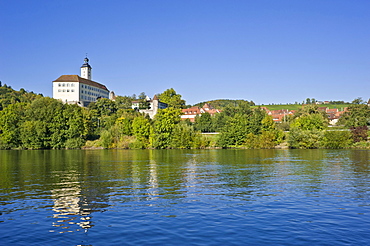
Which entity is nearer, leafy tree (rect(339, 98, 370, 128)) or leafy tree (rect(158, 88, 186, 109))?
leafy tree (rect(339, 98, 370, 128))

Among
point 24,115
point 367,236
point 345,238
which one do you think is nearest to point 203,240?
point 345,238

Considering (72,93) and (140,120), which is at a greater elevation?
(72,93)

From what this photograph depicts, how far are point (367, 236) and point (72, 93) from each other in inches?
6486

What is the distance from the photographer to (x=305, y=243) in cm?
1338

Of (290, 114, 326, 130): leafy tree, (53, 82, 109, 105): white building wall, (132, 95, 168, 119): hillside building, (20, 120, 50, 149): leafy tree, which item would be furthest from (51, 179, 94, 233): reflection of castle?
(53, 82, 109, 105): white building wall

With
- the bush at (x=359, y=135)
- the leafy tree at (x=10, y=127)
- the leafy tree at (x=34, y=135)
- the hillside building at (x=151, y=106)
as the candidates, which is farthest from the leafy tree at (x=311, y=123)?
the leafy tree at (x=10, y=127)

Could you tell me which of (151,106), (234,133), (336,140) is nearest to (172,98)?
(151,106)

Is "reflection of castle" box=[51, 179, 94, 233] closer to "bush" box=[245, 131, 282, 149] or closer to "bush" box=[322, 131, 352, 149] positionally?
"bush" box=[322, 131, 352, 149]

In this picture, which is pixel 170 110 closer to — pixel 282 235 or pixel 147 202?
pixel 147 202

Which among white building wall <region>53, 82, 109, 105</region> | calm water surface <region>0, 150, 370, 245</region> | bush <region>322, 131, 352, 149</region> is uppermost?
white building wall <region>53, 82, 109, 105</region>

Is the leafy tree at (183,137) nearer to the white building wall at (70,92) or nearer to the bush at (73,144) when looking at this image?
the bush at (73,144)

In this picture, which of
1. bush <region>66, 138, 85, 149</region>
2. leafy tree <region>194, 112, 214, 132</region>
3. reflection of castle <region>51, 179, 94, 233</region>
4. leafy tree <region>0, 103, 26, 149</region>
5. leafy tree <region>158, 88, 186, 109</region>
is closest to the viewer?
reflection of castle <region>51, 179, 94, 233</region>

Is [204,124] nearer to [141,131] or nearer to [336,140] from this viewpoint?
[141,131]

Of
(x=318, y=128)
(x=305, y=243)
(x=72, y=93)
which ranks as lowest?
(x=305, y=243)
